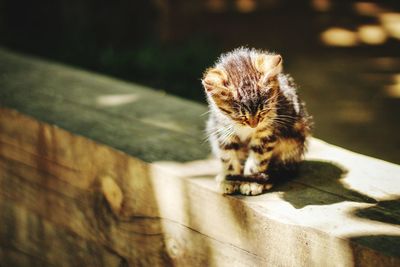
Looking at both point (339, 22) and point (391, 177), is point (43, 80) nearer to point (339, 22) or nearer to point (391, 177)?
point (391, 177)

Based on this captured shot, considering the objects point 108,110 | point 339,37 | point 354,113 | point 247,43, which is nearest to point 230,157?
point 108,110

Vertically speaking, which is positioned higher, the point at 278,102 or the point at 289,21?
the point at 278,102

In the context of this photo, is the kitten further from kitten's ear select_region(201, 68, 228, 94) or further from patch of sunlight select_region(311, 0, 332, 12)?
patch of sunlight select_region(311, 0, 332, 12)

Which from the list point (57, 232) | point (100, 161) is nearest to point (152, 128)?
point (100, 161)

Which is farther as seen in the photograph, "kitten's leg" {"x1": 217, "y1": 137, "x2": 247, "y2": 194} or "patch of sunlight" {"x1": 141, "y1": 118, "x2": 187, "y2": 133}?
"patch of sunlight" {"x1": 141, "y1": 118, "x2": 187, "y2": 133}

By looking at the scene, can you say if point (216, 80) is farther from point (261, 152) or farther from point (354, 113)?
point (354, 113)

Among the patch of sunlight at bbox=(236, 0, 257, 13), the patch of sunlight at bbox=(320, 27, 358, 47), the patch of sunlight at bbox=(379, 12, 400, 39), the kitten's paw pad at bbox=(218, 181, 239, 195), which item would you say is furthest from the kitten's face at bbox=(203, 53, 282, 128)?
the patch of sunlight at bbox=(236, 0, 257, 13)

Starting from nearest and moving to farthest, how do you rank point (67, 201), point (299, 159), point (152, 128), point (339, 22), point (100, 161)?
point (299, 159)
point (100, 161)
point (67, 201)
point (152, 128)
point (339, 22)
